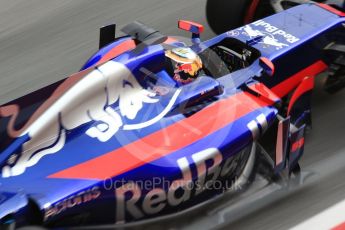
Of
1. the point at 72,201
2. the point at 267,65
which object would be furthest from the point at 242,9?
the point at 72,201

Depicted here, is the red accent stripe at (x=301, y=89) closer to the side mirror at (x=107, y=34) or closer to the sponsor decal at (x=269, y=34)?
the sponsor decal at (x=269, y=34)

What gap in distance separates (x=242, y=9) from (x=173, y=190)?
182 cm

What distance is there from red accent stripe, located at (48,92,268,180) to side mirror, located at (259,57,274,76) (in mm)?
222

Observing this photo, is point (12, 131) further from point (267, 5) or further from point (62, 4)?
point (62, 4)

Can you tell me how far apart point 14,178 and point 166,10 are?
2.96 meters

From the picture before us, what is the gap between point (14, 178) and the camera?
2.71 metres

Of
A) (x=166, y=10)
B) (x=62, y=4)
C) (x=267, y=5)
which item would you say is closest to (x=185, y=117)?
(x=267, y=5)

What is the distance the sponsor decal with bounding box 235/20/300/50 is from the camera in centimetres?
366

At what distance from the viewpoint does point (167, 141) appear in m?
2.95

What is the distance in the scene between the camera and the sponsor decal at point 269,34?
366 cm

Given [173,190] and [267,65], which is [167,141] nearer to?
[173,190]

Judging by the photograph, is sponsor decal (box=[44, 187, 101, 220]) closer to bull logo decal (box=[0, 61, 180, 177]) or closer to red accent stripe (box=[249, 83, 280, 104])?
bull logo decal (box=[0, 61, 180, 177])

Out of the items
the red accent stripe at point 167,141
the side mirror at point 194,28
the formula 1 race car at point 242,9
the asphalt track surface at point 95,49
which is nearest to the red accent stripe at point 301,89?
the red accent stripe at point 167,141

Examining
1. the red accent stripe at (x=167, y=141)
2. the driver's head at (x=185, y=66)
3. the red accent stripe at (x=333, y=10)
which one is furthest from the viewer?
the red accent stripe at (x=333, y=10)
